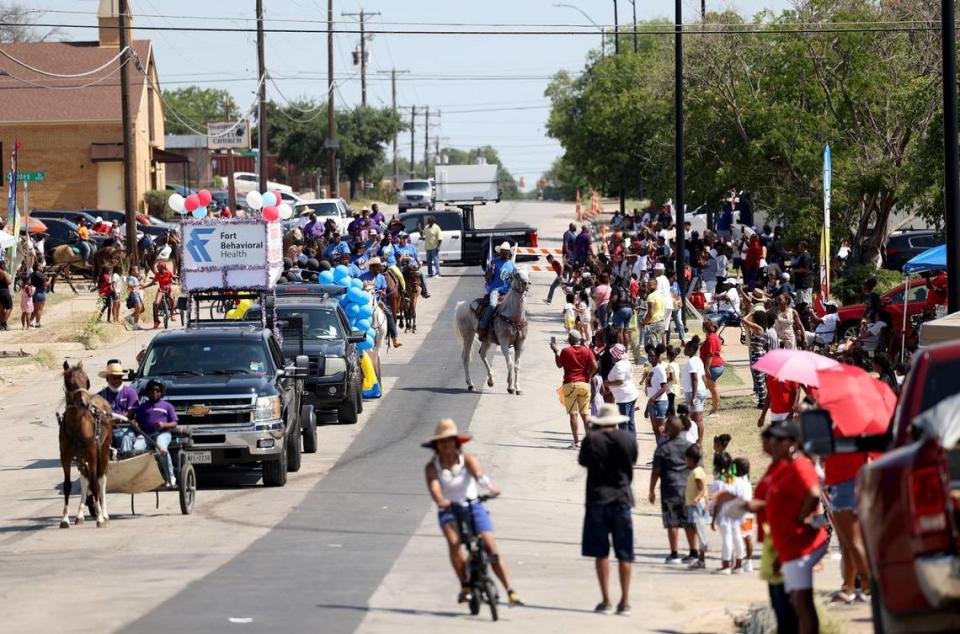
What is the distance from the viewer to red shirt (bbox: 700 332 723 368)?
2453cm

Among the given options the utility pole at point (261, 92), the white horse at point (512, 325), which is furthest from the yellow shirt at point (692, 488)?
the utility pole at point (261, 92)

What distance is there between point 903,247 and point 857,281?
7.56m

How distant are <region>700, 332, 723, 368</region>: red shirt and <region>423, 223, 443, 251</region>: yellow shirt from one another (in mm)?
24959

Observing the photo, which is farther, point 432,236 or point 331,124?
point 331,124

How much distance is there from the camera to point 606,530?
41.3ft

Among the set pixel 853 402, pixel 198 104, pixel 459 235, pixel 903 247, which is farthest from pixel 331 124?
pixel 198 104

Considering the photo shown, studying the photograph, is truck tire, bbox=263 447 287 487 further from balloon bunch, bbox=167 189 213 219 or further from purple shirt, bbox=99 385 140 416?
balloon bunch, bbox=167 189 213 219

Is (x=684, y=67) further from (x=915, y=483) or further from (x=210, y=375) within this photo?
(x=915, y=483)

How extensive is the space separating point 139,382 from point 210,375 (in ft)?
3.06

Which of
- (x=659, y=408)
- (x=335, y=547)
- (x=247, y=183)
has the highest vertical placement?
(x=247, y=183)

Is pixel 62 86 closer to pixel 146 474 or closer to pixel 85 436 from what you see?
pixel 146 474

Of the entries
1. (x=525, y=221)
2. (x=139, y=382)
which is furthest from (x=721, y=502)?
(x=525, y=221)

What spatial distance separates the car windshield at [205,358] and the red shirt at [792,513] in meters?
11.2

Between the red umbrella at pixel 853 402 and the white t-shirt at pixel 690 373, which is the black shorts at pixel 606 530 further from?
the white t-shirt at pixel 690 373
